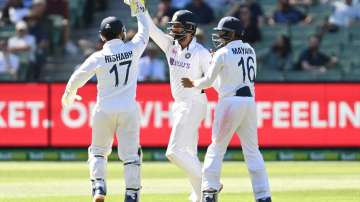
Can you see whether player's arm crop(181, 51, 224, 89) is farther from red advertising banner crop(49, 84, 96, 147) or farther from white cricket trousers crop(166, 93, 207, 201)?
red advertising banner crop(49, 84, 96, 147)

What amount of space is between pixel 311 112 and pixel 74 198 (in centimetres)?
783

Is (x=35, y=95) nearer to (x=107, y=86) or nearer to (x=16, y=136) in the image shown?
(x=16, y=136)

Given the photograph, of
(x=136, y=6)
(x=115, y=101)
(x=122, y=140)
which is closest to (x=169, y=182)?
(x=136, y=6)

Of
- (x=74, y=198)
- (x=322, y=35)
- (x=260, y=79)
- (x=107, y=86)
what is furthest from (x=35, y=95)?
(x=107, y=86)

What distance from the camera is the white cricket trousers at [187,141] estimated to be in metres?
12.3

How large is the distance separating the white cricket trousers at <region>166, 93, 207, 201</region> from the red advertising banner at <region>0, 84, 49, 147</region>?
818 centimetres

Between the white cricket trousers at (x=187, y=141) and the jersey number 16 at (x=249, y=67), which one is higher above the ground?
the jersey number 16 at (x=249, y=67)

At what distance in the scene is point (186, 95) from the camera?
1248cm

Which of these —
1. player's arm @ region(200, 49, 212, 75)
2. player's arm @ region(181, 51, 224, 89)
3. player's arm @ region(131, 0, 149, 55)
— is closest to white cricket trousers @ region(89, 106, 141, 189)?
player's arm @ region(131, 0, 149, 55)

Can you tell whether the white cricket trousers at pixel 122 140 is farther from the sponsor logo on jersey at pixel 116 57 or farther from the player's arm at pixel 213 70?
the player's arm at pixel 213 70

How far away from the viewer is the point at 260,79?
21.6m

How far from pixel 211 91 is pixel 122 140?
28.5 ft

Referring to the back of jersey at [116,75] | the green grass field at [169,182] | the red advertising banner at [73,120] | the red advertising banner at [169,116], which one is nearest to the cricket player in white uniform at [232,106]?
the back of jersey at [116,75]

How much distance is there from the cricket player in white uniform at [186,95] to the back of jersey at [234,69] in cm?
97
